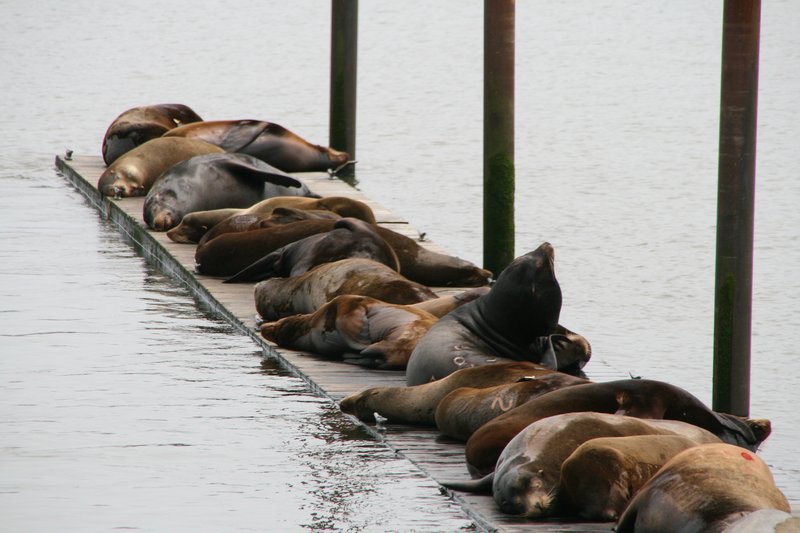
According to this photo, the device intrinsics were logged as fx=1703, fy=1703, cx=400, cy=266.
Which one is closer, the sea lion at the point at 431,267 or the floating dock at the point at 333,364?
the floating dock at the point at 333,364

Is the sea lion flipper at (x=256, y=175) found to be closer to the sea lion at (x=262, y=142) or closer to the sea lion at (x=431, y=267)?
the sea lion at (x=262, y=142)

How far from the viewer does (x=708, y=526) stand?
4836mm

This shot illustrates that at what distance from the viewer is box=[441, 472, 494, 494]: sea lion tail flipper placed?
228 inches

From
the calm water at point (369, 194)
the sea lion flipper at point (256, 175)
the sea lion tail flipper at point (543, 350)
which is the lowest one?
the calm water at point (369, 194)

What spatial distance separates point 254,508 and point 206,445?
87 centimetres

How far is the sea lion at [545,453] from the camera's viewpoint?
5.54 m

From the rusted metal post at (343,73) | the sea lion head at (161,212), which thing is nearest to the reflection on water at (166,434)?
the sea lion head at (161,212)

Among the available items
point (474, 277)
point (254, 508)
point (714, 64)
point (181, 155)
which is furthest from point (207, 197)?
point (714, 64)

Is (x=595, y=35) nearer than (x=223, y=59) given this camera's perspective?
No

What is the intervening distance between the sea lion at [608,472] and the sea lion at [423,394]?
4.07ft

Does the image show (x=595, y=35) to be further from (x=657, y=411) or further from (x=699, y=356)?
(x=657, y=411)

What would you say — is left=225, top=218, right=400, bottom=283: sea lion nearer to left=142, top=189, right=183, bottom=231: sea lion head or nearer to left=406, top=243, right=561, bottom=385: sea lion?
left=406, top=243, right=561, bottom=385: sea lion

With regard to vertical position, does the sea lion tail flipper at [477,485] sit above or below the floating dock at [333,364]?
above

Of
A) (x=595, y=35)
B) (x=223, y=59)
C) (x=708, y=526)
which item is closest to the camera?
(x=708, y=526)
